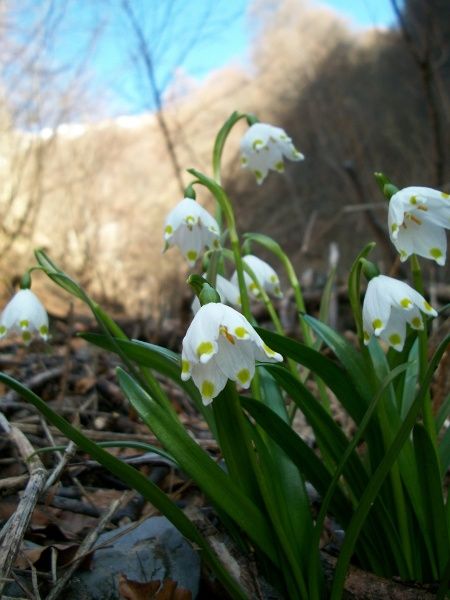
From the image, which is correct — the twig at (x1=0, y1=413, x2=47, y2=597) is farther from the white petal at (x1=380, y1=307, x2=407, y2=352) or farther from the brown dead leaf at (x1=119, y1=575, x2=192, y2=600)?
the white petal at (x1=380, y1=307, x2=407, y2=352)

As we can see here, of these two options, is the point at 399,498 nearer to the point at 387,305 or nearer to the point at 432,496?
the point at 432,496

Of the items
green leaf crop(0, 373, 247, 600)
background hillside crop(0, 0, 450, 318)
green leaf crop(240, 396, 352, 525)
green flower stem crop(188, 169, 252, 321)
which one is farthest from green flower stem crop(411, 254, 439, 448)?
background hillside crop(0, 0, 450, 318)

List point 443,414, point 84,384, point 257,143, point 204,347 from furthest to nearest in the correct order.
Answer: point 84,384
point 257,143
point 443,414
point 204,347

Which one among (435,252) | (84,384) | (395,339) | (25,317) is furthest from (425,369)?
(84,384)

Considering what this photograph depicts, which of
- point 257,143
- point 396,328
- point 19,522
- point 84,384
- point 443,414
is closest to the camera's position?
Result: point 19,522

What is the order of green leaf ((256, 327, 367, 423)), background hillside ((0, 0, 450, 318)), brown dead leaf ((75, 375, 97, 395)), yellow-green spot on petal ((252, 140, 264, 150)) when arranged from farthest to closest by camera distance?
1. background hillside ((0, 0, 450, 318))
2. brown dead leaf ((75, 375, 97, 395))
3. yellow-green spot on petal ((252, 140, 264, 150))
4. green leaf ((256, 327, 367, 423))

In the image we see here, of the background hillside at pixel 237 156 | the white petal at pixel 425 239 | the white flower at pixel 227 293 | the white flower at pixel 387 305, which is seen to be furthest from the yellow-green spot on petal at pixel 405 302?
the background hillside at pixel 237 156
